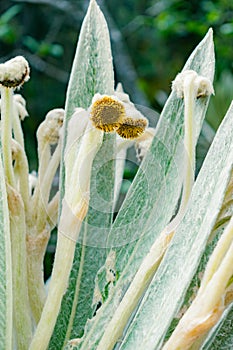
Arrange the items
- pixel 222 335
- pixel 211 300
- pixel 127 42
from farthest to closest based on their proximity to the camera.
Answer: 1. pixel 127 42
2. pixel 222 335
3. pixel 211 300

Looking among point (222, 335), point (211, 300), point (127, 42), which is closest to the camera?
point (211, 300)

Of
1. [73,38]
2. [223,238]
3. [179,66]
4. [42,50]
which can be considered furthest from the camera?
[73,38]

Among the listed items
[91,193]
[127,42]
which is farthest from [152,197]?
[127,42]

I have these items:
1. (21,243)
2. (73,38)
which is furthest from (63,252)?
(73,38)

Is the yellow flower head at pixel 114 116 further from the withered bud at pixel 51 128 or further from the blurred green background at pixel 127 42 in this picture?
the blurred green background at pixel 127 42

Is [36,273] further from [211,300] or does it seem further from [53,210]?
[211,300]

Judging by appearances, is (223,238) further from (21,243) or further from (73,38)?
(73,38)

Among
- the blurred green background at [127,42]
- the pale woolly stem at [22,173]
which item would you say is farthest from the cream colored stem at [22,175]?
the blurred green background at [127,42]
